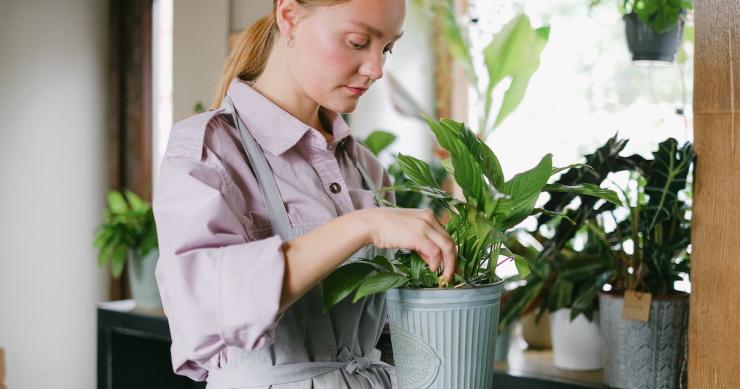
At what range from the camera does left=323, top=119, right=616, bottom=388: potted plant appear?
1.12 meters

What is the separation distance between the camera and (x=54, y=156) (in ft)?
12.5

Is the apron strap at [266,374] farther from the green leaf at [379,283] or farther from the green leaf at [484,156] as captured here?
the green leaf at [484,156]

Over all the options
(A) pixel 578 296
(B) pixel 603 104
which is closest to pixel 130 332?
(A) pixel 578 296

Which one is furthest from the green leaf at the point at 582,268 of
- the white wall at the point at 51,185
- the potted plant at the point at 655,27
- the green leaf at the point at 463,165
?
the white wall at the point at 51,185

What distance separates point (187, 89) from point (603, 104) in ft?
6.00

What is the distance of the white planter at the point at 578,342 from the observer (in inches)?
90.3

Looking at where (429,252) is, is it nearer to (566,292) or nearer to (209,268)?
(209,268)

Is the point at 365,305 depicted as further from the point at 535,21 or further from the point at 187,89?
the point at 187,89

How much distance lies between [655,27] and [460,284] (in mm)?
1279

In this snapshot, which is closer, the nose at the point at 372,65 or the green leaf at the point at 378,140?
the nose at the point at 372,65

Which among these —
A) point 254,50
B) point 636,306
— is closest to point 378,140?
point 636,306

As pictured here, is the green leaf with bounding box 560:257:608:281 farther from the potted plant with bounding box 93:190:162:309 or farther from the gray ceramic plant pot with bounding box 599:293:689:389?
the potted plant with bounding box 93:190:162:309

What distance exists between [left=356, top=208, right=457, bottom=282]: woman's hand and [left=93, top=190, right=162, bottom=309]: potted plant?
230 cm

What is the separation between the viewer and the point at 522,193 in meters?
1.14
